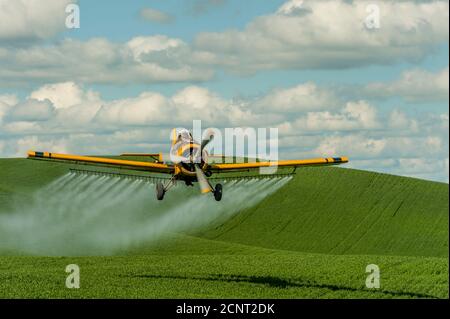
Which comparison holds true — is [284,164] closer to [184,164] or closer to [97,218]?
[184,164]

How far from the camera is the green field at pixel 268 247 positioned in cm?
5897

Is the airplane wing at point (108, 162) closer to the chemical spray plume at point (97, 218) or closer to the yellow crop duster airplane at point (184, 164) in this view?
the yellow crop duster airplane at point (184, 164)

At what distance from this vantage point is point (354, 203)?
493 ft

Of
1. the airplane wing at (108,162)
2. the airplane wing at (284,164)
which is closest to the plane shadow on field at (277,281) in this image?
the airplane wing at (284,164)

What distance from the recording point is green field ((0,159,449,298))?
5897 cm

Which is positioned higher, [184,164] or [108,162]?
[108,162]

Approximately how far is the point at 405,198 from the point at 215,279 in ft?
326

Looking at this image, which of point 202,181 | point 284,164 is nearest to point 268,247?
point 284,164

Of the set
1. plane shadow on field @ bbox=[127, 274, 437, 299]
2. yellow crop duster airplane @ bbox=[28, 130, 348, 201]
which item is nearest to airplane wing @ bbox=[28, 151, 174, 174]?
yellow crop duster airplane @ bbox=[28, 130, 348, 201]

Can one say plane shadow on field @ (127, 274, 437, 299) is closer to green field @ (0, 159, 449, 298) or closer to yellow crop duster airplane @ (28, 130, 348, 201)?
green field @ (0, 159, 449, 298)

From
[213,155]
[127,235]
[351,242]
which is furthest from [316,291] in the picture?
[351,242]

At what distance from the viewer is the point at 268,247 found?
125m
